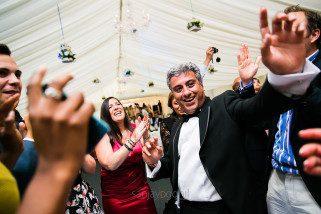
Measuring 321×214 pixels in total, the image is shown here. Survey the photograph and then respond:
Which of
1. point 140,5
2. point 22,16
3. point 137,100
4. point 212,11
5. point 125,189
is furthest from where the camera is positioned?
point 137,100

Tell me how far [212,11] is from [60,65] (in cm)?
457

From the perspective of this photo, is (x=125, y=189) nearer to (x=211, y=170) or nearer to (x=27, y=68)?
(x=211, y=170)

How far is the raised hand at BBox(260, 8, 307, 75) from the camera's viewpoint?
931 mm

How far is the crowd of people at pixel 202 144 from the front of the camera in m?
0.47

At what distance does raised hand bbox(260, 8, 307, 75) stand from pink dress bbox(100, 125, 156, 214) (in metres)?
1.71

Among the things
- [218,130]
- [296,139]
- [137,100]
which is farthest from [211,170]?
[137,100]

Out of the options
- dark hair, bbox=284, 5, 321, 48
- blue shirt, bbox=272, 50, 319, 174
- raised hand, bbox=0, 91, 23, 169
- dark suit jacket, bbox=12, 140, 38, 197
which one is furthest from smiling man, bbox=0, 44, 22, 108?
dark hair, bbox=284, 5, 321, 48

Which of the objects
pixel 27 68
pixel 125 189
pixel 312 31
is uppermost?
pixel 27 68

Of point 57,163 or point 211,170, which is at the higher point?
point 57,163

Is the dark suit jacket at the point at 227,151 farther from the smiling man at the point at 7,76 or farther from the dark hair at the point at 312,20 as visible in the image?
the smiling man at the point at 7,76

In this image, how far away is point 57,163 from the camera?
465mm

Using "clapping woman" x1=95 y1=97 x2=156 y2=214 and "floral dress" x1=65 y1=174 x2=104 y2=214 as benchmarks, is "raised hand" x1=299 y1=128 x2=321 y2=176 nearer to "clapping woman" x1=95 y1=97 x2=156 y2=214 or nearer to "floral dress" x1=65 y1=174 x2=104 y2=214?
"floral dress" x1=65 y1=174 x2=104 y2=214

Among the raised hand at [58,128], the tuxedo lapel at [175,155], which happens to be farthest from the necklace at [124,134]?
the raised hand at [58,128]

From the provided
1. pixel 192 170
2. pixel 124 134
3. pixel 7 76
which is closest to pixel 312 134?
pixel 192 170
